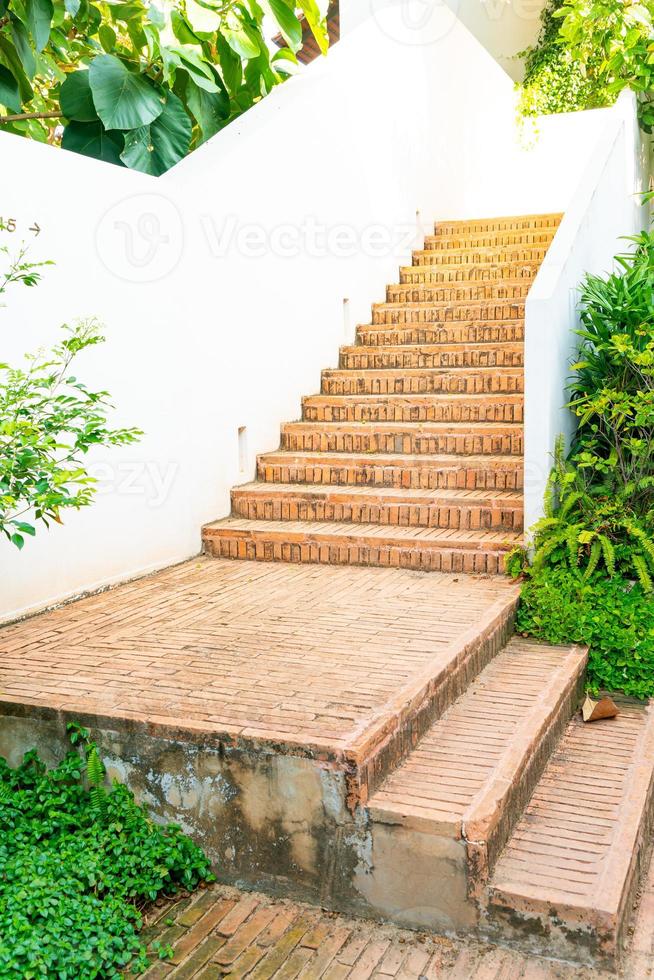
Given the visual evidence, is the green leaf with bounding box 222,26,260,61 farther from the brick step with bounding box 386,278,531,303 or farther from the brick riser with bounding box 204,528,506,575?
the brick riser with bounding box 204,528,506,575

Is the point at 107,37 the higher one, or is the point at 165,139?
the point at 107,37

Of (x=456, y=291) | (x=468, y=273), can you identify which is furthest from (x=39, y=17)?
(x=468, y=273)

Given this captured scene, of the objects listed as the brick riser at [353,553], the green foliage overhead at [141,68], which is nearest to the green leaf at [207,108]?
the green foliage overhead at [141,68]

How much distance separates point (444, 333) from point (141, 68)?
3046 millimetres

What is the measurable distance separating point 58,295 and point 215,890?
3.09m

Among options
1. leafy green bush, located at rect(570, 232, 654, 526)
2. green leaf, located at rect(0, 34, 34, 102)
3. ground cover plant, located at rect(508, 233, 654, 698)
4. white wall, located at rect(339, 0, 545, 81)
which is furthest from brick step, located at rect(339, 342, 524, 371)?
green leaf, located at rect(0, 34, 34, 102)

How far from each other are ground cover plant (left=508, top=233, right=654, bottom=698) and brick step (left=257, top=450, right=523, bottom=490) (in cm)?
50

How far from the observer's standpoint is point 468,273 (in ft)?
27.6

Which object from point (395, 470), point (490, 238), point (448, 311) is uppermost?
point (490, 238)

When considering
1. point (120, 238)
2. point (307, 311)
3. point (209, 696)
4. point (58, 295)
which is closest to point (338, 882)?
point (209, 696)

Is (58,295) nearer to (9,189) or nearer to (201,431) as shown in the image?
(9,189)

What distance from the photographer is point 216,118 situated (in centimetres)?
672

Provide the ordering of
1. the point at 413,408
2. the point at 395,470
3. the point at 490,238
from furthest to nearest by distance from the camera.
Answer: the point at 490,238, the point at 413,408, the point at 395,470

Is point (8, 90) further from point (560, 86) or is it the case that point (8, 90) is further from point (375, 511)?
point (560, 86)
